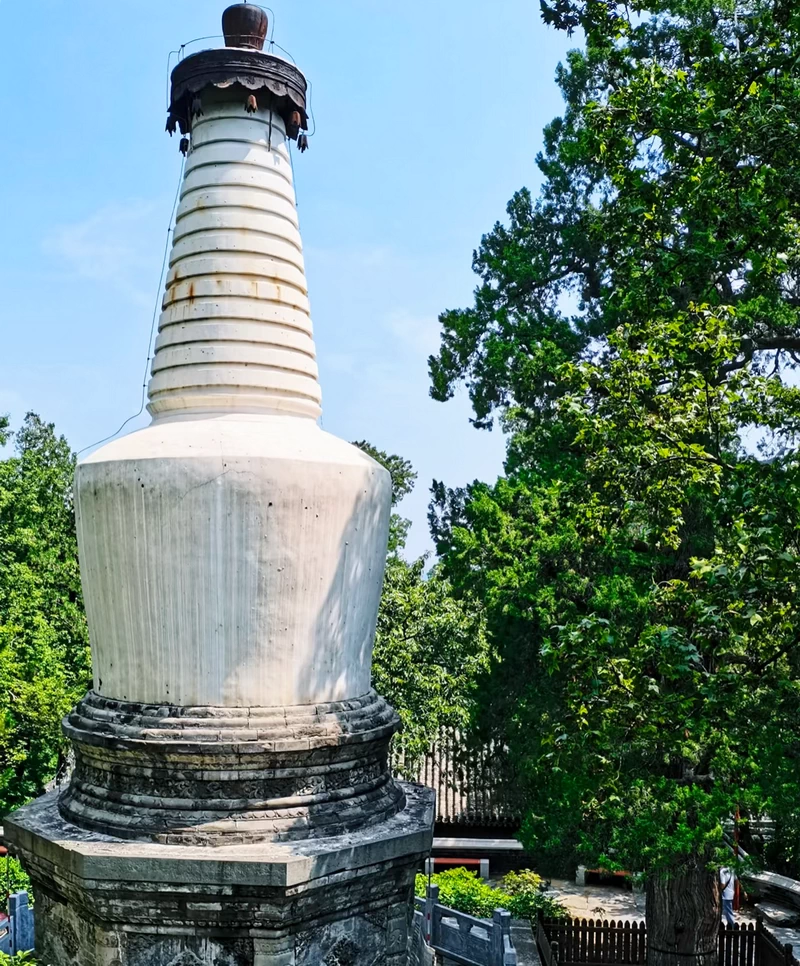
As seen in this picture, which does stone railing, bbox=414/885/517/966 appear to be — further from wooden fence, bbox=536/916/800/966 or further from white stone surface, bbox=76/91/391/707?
white stone surface, bbox=76/91/391/707

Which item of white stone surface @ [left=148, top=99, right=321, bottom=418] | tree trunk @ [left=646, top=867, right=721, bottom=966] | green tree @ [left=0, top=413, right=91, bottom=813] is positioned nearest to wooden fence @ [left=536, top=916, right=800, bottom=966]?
tree trunk @ [left=646, top=867, right=721, bottom=966]

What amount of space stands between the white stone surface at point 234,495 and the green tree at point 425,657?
32.6ft

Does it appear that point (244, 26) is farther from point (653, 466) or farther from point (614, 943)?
point (614, 943)

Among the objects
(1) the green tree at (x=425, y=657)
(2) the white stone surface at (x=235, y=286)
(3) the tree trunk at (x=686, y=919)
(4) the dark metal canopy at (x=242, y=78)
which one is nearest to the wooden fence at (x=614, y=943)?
(3) the tree trunk at (x=686, y=919)

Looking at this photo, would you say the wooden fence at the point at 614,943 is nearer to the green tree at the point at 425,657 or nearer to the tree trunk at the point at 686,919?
the tree trunk at the point at 686,919

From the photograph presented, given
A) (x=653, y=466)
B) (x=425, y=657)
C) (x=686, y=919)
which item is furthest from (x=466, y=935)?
(x=653, y=466)

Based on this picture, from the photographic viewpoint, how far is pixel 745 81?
26.4 feet

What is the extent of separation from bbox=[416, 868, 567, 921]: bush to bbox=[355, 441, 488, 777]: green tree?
2.30 m

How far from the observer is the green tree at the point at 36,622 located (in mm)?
18000

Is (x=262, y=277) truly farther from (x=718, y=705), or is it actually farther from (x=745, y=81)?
(x=718, y=705)

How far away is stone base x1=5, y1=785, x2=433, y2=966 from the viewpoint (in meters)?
5.36

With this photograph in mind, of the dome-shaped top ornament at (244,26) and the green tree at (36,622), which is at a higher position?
the dome-shaped top ornament at (244,26)

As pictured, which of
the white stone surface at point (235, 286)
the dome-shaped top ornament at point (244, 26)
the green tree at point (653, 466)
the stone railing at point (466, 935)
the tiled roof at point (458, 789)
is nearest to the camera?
the white stone surface at point (235, 286)

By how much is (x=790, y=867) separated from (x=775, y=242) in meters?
17.5
